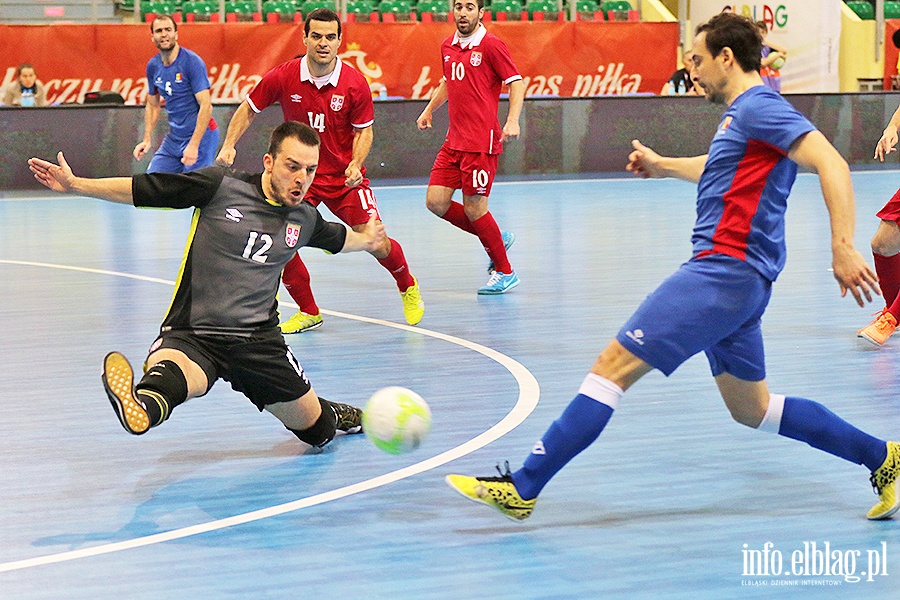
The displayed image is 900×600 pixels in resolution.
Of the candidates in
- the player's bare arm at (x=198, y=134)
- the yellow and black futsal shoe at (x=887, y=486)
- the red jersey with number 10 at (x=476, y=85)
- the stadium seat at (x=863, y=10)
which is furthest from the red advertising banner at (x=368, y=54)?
the yellow and black futsal shoe at (x=887, y=486)

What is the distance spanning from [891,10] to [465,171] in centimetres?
1885

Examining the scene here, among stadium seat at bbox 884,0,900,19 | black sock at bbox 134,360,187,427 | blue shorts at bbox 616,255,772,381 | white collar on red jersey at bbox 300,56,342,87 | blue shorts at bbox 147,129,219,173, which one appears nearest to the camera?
blue shorts at bbox 616,255,772,381

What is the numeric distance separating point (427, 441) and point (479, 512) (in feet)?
3.05

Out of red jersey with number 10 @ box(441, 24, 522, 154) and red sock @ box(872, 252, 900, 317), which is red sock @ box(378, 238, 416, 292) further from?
red sock @ box(872, 252, 900, 317)

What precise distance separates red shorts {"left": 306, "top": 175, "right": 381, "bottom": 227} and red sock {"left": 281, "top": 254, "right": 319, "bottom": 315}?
0.39m

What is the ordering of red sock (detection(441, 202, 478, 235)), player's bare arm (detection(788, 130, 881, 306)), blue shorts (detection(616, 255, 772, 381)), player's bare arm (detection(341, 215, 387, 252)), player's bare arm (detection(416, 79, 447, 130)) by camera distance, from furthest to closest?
player's bare arm (detection(416, 79, 447, 130)) → red sock (detection(441, 202, 478, 235)) → player's bare arm (detection(341, 215, 387, 252)) → blue shorts (detection(616, 255, 772, 381)) → player's bare arm (detection(788, 130, 881, 306))

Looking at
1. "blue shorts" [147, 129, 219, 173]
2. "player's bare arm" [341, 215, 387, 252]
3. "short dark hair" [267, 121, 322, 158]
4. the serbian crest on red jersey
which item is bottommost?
"blue shorts" [147, 129, 219, 173]

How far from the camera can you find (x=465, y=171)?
9312 millimetres

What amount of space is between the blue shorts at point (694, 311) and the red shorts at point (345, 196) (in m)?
4.10

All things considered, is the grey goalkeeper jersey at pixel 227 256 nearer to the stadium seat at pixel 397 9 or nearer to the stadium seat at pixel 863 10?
the stadium seat at pixel 397 9

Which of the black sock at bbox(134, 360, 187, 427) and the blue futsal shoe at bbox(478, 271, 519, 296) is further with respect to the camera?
the blue futsal shoe at bbox(478, 271, 519, 296)

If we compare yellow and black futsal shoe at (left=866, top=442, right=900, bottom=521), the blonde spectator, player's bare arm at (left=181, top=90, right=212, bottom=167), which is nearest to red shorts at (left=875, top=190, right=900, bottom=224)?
yellow and black futsal shoe at (left=866, top=442, right=900, bottom=521)

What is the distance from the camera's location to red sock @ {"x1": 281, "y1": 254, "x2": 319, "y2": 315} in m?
7.84

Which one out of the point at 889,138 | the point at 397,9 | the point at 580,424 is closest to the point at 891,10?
the point at 397,9
